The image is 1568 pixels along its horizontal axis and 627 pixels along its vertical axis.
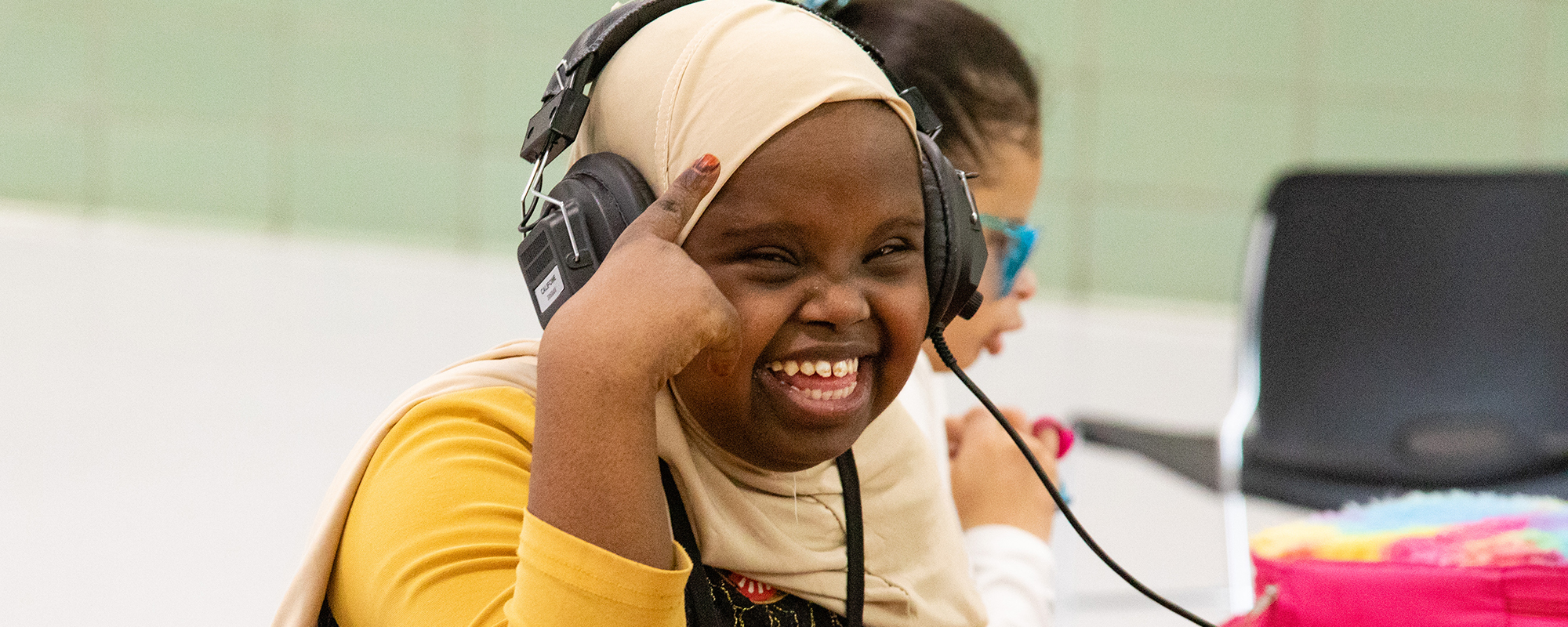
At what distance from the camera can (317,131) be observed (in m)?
3.90

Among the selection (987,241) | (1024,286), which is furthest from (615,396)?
(1024,286)

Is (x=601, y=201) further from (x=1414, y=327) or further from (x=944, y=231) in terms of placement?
(x=1414, y=327)

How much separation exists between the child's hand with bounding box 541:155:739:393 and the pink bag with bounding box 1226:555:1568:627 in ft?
1.82

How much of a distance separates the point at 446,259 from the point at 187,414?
1.18 m

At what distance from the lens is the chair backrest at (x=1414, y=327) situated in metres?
2.28

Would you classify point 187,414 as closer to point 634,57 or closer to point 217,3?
point 217,3

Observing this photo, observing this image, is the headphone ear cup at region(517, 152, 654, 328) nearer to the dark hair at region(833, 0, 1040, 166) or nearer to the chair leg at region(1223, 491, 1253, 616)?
the dark hair at region(833, 0, 1040, 166)

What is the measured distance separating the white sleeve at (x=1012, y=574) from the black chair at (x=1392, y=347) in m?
1.06

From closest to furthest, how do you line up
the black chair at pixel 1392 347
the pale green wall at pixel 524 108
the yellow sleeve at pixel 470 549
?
the yellow sleeve at pixel 470 549
the black chair at pixel 1392 347
the pale green wall at pixel 524 108

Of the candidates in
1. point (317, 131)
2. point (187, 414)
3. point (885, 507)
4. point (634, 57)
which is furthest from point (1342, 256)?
point (317, 131)

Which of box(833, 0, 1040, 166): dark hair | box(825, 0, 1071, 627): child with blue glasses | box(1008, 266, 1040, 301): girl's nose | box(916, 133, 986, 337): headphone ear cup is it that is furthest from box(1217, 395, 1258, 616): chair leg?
box(916, 133, 986, 337): headphone ear cup

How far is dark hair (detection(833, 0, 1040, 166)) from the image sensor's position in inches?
52.0

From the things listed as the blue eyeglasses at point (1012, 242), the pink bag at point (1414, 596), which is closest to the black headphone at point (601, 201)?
the pink bag at point (1414, 596)

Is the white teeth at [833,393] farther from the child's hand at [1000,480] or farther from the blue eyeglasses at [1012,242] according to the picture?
the blue eyeglasses at [1012,242]
